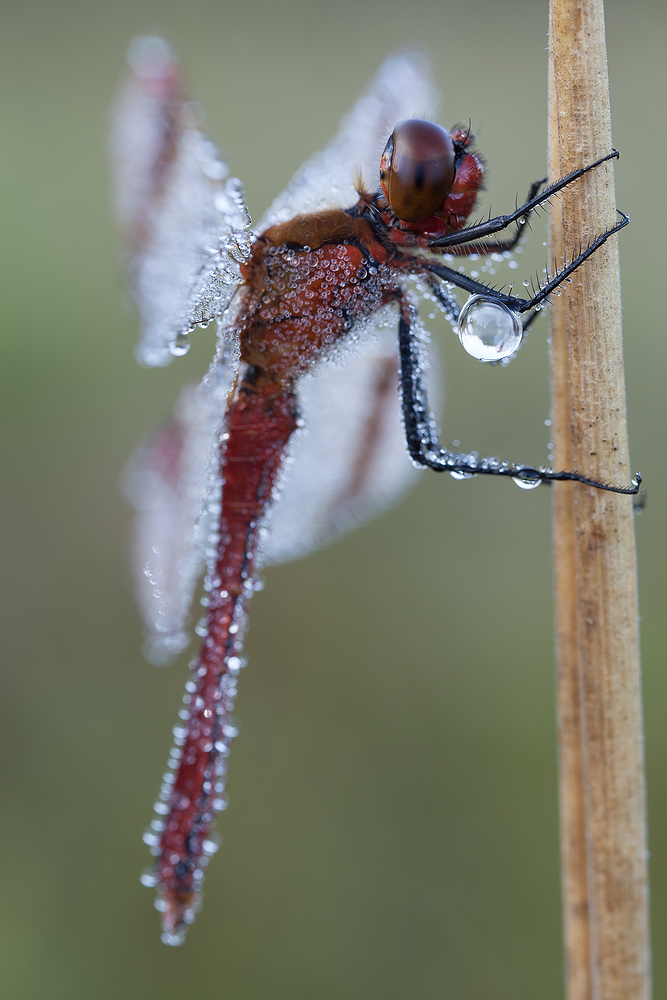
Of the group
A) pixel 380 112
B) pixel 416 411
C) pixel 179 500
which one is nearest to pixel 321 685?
pixel 179 500

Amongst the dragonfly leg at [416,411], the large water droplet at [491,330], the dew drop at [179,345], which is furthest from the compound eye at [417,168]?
the dew drop at [179,345]

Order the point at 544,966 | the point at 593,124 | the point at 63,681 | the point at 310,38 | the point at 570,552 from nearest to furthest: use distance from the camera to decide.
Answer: the point at 593,124
the point at 570,552
the point at 544,966
the point at 63,681
the point at 310,38

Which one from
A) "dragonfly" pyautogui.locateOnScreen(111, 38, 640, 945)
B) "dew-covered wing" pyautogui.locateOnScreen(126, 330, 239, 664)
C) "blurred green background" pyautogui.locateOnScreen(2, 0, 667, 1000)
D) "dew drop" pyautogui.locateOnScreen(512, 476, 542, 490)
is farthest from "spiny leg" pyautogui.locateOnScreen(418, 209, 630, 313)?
"blurred green background" pyautogui.locateOnScreen(2, 0, 667, 1000)

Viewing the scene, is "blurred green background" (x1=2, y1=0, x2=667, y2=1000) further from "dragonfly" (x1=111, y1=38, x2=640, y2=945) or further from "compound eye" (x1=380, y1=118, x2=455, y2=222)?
"compound eye" (x1=380, y1=118, x2=455, y2=222)

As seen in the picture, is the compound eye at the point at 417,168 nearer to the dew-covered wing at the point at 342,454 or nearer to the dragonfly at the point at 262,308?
the dragonfly at the point at 262,308

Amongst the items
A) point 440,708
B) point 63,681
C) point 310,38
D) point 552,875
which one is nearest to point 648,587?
point 440,708

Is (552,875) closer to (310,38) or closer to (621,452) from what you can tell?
(621,452)
